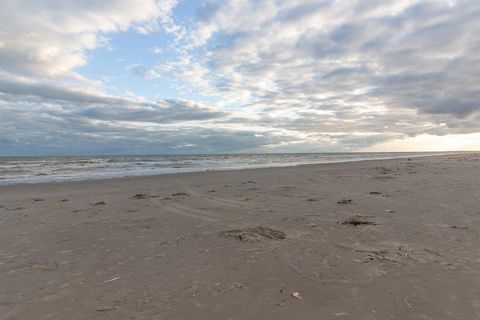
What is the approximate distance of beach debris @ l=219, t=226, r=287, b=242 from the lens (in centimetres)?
615

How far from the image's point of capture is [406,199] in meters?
9.89

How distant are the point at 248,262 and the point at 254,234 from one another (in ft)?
4.88

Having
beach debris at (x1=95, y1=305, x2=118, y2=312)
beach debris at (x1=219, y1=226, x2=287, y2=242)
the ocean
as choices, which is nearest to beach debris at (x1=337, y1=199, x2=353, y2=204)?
beach debris at (x1=219, y1=226, x2=287, y2=242)

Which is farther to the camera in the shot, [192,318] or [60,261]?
[60,261]

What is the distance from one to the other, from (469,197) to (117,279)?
971cm

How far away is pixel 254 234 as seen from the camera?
21.0 ft

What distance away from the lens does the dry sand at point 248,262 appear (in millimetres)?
3584

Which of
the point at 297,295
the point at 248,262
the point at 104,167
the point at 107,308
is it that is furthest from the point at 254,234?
the point at 104,167

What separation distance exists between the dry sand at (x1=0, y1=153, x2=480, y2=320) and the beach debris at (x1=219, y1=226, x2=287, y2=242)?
2 cm

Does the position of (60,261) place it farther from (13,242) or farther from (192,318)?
(192,318)

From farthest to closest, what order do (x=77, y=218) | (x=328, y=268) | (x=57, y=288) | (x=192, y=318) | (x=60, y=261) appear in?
(x=77, y=218), (x=60, y=261), (x=328, y=268), (x=57, y=288), (x=192, y=318)

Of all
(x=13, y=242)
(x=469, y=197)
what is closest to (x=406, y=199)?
(x=469, y=197)

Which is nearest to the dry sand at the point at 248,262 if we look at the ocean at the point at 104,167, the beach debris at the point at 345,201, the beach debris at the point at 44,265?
the beach debris at the point at 44,265

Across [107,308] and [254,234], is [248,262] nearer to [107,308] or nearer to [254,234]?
[254,234]
